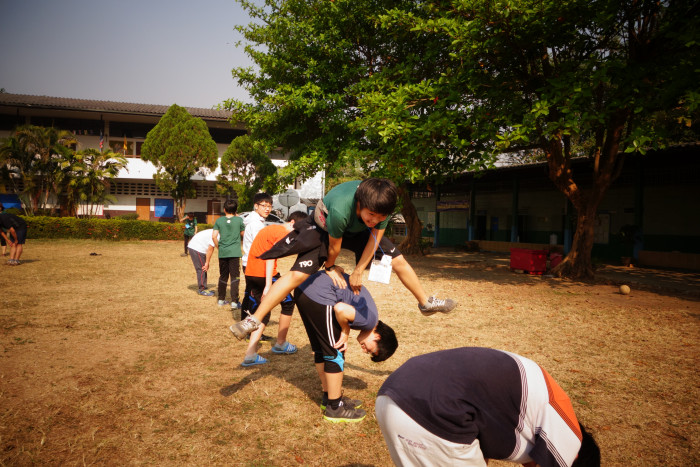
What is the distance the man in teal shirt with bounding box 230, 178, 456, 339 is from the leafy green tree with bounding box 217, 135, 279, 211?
25.6 metres

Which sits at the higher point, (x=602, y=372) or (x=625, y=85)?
(x=625, y=85)

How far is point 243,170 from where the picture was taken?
2927 cm

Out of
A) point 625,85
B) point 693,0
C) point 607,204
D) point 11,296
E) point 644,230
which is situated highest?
point 693,0

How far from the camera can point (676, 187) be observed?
659 inches

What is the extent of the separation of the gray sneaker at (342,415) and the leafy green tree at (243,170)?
25982 mm

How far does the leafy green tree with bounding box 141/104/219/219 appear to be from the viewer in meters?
27.4

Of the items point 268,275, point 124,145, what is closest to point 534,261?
point 268,275

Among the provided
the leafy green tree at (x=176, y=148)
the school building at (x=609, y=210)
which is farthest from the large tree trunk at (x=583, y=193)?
the leafy green tree at (x=176, y=148)

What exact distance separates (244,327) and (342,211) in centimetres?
135

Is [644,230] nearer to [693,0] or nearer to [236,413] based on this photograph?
[693,0]

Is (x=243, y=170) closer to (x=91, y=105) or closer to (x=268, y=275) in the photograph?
(x=91, y=105)

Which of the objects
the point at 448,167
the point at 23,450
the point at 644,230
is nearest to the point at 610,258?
the point at 644,230

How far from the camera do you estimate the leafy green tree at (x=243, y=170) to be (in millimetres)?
28703

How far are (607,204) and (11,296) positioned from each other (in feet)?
73.5
